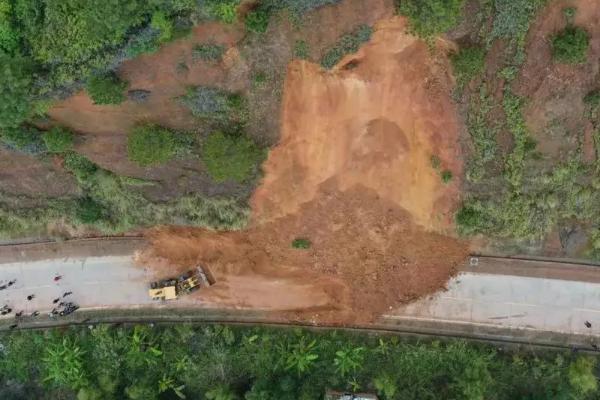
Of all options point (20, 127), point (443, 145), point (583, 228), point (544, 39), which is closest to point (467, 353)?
point (583, 228)

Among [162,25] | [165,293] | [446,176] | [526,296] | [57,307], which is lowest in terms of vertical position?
[57,307]

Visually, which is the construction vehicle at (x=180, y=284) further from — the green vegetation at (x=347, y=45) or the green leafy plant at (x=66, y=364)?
the green vegetation at (x=347, y=45)

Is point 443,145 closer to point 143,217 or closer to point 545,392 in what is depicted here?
point 545,392

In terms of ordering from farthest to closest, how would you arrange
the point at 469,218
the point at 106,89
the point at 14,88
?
the point at 469,218
the point at 106,89
the point at 14,88

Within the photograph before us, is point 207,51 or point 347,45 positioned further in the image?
point 347,45

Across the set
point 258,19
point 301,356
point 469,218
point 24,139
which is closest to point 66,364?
point 24,139

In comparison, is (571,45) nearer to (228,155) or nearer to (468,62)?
(468,62)

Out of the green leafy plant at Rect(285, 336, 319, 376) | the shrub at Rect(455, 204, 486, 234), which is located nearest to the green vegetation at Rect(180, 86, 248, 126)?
the shrub at Rect(455, 204, 486, 234)
